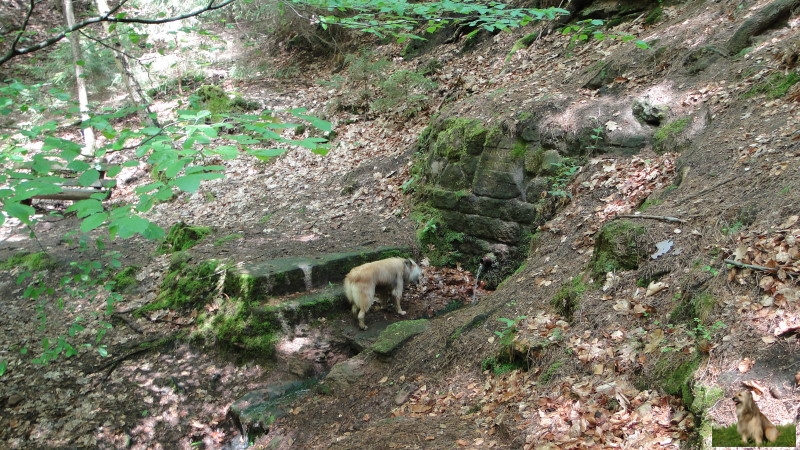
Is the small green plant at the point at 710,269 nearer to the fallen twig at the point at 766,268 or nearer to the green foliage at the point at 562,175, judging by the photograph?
the fallen twig at the point at 766,268

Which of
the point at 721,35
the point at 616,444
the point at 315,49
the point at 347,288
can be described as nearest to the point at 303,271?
the point at 347,288

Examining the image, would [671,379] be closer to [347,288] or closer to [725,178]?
[725,178]

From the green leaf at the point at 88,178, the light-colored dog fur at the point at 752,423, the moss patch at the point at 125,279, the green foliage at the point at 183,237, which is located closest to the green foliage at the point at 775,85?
the light-colored dog fur at the point at 752,423

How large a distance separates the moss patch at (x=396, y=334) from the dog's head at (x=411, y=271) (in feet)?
2.97

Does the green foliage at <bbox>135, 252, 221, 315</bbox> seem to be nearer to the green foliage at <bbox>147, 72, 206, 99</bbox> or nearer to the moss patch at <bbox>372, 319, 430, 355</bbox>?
the moss patch at <bbox>372, 319, 430, 355</bbox>

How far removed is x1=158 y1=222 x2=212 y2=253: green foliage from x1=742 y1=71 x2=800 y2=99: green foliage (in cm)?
901

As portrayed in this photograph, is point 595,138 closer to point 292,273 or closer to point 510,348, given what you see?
point 510,348

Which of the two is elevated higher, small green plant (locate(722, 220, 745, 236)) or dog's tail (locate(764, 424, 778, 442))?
small green plant (locate(722, 220, 745, 236))

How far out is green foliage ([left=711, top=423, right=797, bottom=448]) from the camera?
8.41 ft

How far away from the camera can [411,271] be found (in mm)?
7406

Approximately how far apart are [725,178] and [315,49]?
1449cm

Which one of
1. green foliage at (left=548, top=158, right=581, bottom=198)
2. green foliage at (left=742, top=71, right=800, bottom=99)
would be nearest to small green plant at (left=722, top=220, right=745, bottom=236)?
green foliage at (left=742, top=71, right=800, bottom=99)

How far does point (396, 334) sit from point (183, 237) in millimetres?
5607

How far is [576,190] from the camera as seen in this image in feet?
23.2
